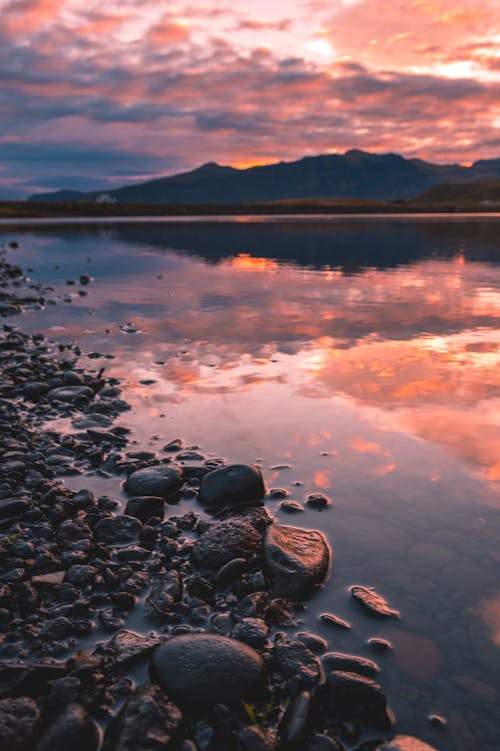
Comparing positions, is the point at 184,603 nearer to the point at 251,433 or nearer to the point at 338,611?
the point at 338,611

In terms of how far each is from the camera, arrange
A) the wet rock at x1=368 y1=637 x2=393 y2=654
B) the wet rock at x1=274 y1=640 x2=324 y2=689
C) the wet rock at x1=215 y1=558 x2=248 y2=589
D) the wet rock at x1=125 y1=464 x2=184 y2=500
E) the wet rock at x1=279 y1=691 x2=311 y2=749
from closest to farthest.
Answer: the wet rock at x1=279 y1=691 x2=311 y2=749 < the wet rock at x1=274 y1=640 x2=324 y2=689 < the wet rock at x1=368 y1=637 x2=393 y2=654 < the wet rock at x1=215 y1=558 x2=248 y2=589 < the wet rock at x1=125 y1=464 x2=184 y2=500

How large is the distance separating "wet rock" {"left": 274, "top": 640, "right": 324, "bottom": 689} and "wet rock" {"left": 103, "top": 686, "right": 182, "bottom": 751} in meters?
0.98

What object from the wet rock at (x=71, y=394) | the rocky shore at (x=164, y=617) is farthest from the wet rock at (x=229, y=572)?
the wet rock at (x=71, y=394)

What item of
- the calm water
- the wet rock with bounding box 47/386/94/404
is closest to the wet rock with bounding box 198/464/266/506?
the calm water

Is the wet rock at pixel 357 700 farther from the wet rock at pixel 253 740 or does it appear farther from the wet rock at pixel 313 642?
the wet rock at pixel 253 740

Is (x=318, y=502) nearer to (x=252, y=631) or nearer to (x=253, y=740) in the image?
(x=252, y=631)

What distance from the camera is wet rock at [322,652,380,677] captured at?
4527 mm

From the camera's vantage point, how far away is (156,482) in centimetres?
750

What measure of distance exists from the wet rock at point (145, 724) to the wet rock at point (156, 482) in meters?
3.40

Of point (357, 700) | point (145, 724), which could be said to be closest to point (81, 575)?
point (145, 724)

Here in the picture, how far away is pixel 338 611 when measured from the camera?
524 cm

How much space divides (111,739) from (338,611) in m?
2.38

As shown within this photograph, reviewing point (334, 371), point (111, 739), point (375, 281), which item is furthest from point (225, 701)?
point (375, 281)

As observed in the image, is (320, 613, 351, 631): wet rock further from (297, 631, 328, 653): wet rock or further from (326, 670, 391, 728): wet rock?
(326, 670, 391, 728): wet rock
